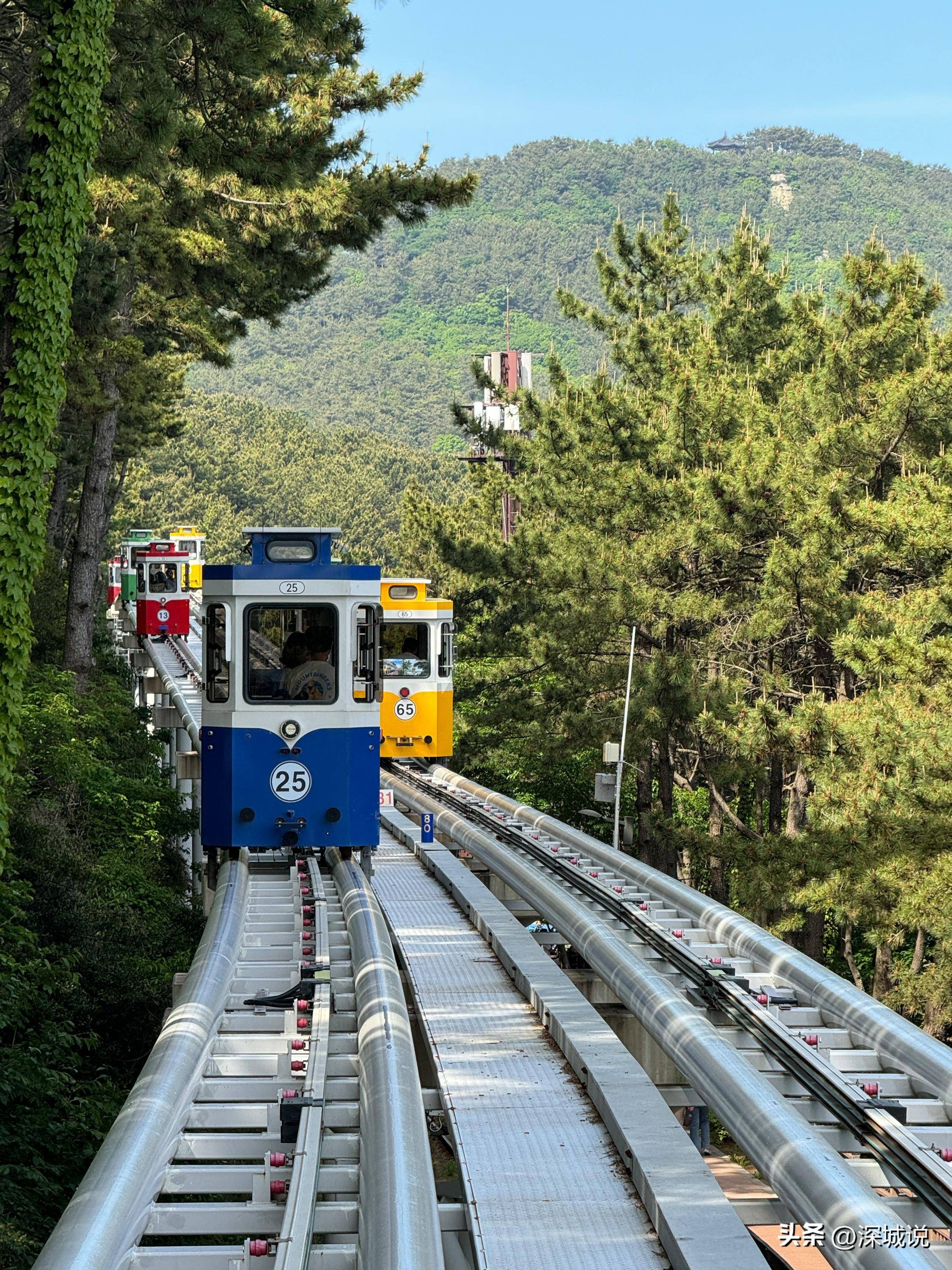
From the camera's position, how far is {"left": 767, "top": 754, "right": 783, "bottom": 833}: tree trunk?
29688 millimetres

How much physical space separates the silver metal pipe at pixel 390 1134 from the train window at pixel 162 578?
2768 centimetres

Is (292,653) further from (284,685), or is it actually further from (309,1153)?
(309,1153)

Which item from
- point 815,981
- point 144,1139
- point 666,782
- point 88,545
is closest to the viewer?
point 144,1139

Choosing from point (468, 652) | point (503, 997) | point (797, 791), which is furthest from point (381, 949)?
point (468, 652)

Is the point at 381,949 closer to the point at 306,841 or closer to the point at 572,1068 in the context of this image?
the point at 572,1068

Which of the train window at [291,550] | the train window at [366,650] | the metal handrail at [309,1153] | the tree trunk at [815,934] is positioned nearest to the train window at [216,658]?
the train window at [291,550]

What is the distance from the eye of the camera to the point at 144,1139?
605 centimetres

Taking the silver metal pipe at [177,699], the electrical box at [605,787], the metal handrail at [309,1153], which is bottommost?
the metal handrail at [309,1153]

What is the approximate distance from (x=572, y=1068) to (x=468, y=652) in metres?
22.9

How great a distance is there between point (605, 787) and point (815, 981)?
11.0m

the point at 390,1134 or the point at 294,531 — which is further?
the point at 294,531

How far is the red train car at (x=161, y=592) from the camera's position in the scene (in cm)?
3606

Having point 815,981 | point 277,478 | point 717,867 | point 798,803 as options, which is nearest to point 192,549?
point 717,867

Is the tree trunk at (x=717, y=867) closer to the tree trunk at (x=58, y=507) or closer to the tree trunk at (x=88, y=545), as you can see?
the tree trunk at (x=88, y=545)
